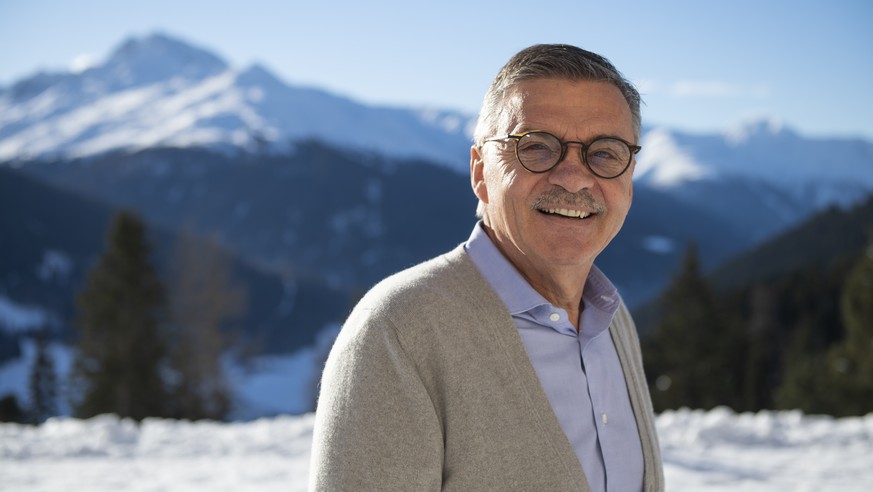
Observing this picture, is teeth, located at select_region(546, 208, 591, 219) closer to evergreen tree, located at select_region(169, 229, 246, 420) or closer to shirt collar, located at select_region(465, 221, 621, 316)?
shirt collar, located at select_region(465, 221, 621, 316)

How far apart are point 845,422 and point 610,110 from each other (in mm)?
6924

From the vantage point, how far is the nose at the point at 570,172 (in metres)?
1.91

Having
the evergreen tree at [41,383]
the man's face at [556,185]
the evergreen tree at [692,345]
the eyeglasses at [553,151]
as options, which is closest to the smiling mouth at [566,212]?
the man's face at [556,185]

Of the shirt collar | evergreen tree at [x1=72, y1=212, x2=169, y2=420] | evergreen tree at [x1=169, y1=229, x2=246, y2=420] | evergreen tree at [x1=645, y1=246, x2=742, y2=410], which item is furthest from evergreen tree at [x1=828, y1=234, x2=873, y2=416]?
the shirt collar

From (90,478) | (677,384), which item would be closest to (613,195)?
(90,478)

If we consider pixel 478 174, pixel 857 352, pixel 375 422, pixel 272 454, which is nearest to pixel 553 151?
pixel 478 174

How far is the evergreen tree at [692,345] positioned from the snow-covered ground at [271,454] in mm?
24875

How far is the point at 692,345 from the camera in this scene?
31.7 meters

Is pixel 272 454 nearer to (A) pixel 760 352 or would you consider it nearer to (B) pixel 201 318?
(B) pixel 201 318

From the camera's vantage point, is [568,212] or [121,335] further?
[121,335]

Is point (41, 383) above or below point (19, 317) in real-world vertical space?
below

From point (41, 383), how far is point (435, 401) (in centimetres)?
4055

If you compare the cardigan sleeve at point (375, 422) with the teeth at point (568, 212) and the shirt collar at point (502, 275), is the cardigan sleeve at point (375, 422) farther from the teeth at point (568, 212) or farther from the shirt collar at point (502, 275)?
the teeth at point (568, 212)

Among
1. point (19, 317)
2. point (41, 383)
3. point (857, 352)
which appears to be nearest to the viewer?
point (857, 352)
